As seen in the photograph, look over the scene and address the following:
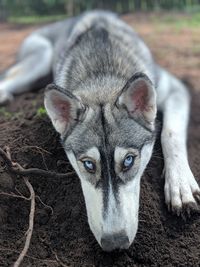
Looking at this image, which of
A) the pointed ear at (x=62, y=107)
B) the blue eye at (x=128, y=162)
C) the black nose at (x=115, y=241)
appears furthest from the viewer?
the pointed ear at (x=62, y=107)

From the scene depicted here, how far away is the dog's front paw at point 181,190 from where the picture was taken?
4340 millimetres

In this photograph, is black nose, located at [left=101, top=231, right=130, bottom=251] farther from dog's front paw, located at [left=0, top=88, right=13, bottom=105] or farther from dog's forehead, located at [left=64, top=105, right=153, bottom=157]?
dog's front paw, located at [left=0, top=88, right=13, bottom=105]

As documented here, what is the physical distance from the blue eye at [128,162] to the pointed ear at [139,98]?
447 millimetres

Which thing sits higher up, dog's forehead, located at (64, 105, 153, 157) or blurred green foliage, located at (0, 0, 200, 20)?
dog's forehead, located at (64, 105, 153, 157)

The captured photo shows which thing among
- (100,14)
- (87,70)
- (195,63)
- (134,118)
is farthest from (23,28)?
(134,118)

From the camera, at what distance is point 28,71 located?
8.13m

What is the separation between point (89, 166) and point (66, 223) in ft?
2.16

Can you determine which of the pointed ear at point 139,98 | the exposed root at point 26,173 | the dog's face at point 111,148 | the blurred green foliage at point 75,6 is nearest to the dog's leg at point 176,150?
the dog's face at point 111,148

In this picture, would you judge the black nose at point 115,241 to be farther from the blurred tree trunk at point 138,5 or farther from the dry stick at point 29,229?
the blurred tree trunk at point 138,5

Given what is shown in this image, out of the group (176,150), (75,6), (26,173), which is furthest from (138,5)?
(26,173)

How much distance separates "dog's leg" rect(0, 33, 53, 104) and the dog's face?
354 cm

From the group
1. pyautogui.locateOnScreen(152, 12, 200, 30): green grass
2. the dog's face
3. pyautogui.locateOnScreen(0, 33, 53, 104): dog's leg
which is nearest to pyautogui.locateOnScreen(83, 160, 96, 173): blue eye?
the dog's face

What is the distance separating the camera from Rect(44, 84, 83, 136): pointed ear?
417 cm

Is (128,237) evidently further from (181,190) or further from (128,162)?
(181,190)
